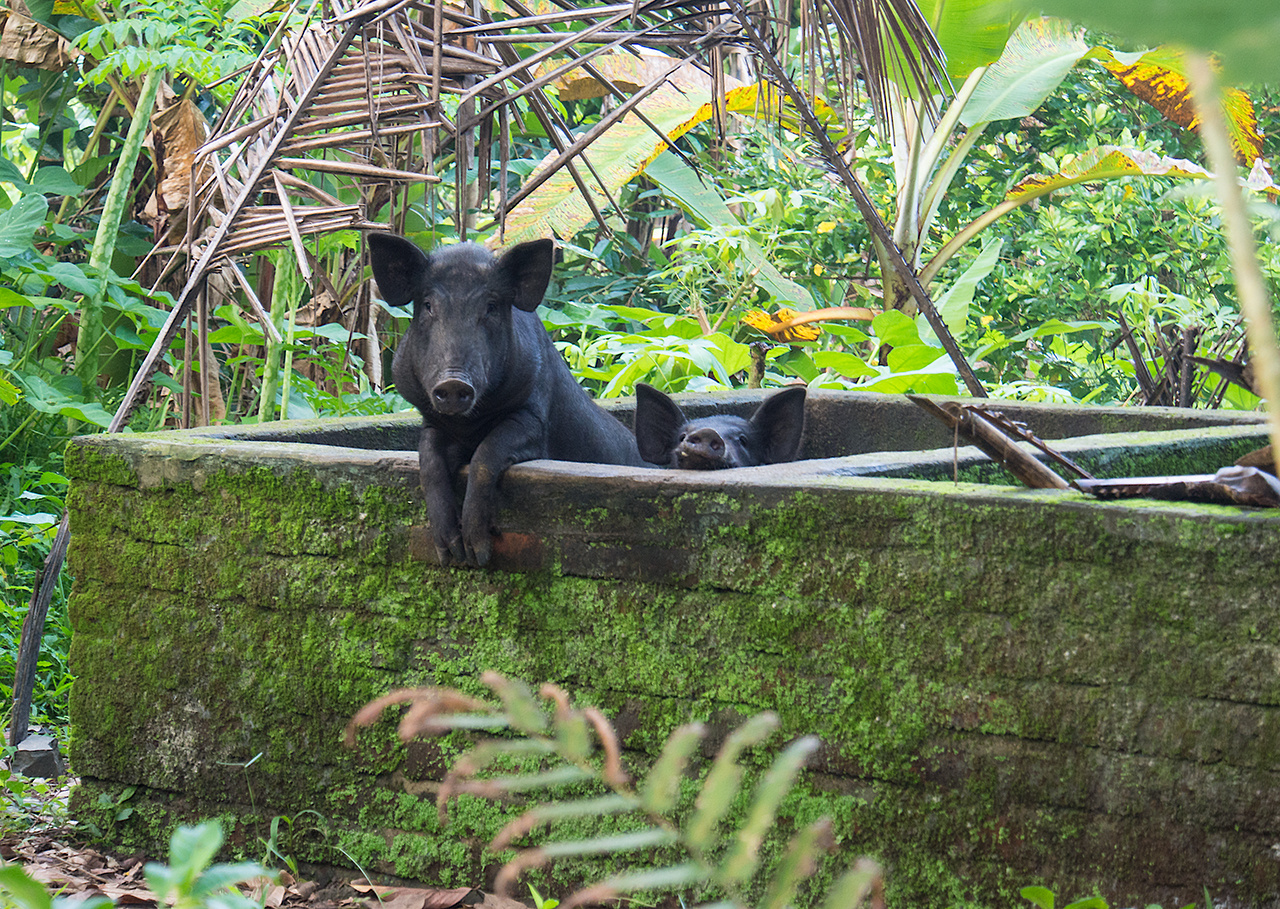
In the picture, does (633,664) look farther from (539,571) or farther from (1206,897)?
(1206,897)

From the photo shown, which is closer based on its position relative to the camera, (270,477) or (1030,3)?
(1030,3)

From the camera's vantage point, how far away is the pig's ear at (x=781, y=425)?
3971 mm

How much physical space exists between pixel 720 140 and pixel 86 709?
2515mm

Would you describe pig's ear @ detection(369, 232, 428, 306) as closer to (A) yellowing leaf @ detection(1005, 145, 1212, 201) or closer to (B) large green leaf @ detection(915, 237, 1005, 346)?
(B) large green leaf @ detection(915, 237, 1005, 346)

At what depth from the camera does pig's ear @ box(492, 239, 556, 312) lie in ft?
10.3

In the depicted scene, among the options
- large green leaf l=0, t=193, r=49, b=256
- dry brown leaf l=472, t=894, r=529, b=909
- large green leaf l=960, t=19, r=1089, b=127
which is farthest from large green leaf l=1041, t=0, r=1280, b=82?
large green leaf l=960, t=19, r=1089, b=127

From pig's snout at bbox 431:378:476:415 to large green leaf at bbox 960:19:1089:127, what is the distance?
562cm

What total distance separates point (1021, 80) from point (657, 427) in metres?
4.76

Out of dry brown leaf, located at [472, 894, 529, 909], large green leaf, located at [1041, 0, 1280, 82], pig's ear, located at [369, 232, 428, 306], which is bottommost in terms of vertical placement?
dry brown leaf, located at [472, 894, 529, 909]

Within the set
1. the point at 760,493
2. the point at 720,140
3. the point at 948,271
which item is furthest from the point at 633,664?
the point at 948,271

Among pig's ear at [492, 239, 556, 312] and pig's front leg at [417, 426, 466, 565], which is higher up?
pig's ear at [492, 239, 556, 312]

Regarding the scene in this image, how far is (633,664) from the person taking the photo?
2.83 m

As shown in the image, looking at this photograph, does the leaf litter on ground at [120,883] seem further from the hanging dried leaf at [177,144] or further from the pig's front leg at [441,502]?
the hanging dried leaf at [177,144]

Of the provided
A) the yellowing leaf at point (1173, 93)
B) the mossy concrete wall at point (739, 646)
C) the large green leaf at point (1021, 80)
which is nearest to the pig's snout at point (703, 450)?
the mossy concrete wall at point (739, 646)
